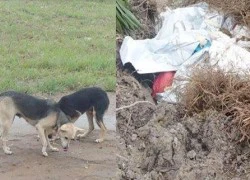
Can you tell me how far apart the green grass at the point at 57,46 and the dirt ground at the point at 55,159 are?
0.29 ft

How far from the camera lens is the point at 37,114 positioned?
6.28ft

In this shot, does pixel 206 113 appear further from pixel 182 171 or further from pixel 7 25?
pixel 7 25

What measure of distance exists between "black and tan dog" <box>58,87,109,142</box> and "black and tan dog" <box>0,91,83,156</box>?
27mm

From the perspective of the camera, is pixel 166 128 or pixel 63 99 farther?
pixel 166 128

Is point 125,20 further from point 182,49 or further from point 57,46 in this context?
point 57,46

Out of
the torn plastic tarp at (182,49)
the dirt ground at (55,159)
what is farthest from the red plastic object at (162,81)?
the dirt ground at (55,159)

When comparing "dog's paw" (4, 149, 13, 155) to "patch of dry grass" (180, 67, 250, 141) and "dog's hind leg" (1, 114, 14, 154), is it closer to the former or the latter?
"dog's hind leg" (1, 114, 14, 154)

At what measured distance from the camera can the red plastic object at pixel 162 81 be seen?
2.75 meters

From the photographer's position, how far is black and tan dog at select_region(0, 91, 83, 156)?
6.17ft

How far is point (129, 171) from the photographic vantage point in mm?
2295

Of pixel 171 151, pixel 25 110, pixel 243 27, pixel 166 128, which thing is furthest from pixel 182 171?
pixel 243 27

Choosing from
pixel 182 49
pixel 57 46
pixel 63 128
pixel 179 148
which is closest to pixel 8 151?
pixel 63 128

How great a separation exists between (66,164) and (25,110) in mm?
205

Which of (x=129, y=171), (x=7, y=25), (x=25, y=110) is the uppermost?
(x=7, y=25)
